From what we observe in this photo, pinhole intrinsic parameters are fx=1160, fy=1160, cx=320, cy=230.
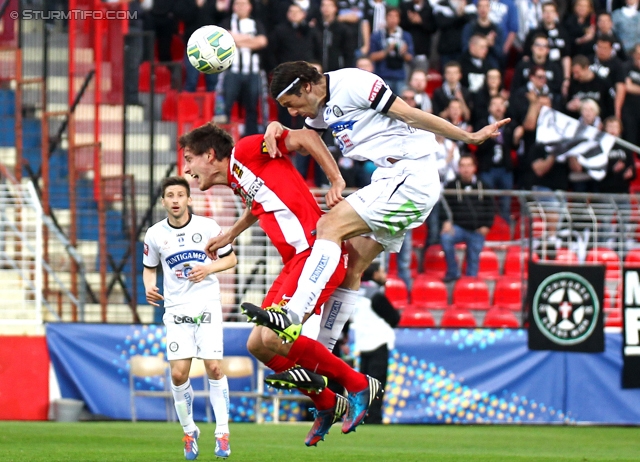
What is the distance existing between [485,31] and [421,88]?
1867 mm

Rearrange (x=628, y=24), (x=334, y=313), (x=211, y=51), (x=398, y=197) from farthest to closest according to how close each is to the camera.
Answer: (x=628, y=24), (x=211, y=51), (x=334, y=313), (x=398, y=197)

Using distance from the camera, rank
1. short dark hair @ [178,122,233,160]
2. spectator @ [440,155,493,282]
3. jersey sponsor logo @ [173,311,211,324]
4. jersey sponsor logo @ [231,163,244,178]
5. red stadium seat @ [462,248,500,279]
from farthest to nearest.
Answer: red stadium seat @ [462,248,500,279]
spectator @ [440,155,493,282]
jersey sponsor logo @ [173,311,211,324]
short dark hair @ [178,122,233,160]
jersey sponsor logo @ [231,163,244,178]

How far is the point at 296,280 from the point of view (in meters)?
7.60

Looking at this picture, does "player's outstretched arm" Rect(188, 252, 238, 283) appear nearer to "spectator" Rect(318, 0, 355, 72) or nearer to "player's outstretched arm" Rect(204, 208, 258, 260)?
"player's outstretched arm" Rect(204, 208, 258, 260)

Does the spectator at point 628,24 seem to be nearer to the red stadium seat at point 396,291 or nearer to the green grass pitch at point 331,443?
the red stadium seat at point 396,291

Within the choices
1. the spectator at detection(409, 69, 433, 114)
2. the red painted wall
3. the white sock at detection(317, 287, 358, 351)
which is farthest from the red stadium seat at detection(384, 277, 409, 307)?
the white sock at detection(317, 287, 358, 351)

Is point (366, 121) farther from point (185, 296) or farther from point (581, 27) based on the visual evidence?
point (581, 27)

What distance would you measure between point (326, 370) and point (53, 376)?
7361mm

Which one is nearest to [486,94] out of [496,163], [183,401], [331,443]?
[496,163]

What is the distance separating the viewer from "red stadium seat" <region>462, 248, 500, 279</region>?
15172 millimetres

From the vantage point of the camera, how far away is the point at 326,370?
26.0ft

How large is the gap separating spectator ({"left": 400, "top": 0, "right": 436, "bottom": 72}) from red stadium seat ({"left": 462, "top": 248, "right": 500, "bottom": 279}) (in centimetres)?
391

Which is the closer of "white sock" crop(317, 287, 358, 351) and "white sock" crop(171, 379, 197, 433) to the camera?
"white sock" crop(317, 287, 358, 351)

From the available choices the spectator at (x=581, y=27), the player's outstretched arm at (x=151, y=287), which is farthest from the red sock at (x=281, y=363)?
the spectator at (x=581, y=27)
